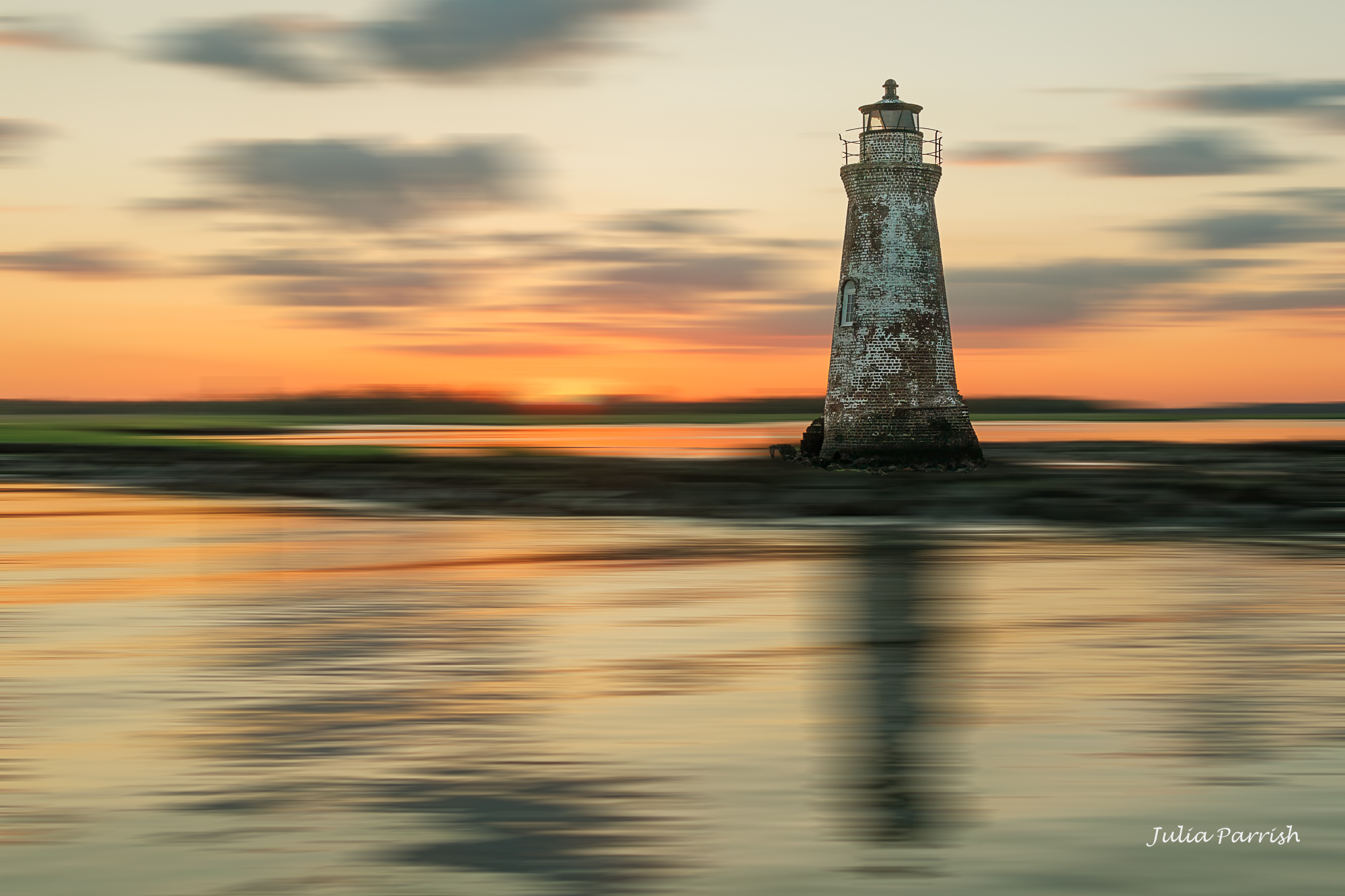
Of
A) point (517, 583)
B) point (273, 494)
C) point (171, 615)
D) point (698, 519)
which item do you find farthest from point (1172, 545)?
point (273, 494)

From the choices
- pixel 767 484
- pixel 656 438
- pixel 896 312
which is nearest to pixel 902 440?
pixel 896 312

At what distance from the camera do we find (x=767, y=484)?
3073cm

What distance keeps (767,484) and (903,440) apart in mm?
3776

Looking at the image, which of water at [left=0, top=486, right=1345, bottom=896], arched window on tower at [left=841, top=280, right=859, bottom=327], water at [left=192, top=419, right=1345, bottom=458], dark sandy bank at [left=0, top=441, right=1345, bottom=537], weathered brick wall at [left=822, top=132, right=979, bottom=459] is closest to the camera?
water at [left=0, top=486, right=1345, bottom=896]

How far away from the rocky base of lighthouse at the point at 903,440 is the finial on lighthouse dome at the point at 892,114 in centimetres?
728

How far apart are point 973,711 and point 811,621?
3.81 m

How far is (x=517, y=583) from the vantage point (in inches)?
587

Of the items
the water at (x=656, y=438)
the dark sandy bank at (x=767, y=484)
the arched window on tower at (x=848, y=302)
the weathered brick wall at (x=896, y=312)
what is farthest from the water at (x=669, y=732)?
the water at (x=656, y=438)

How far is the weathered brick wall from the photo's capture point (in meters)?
31.4

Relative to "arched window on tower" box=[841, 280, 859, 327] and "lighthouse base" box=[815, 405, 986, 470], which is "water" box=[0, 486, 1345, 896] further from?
"arched window on tower" box=[841, 280, 859, 327]

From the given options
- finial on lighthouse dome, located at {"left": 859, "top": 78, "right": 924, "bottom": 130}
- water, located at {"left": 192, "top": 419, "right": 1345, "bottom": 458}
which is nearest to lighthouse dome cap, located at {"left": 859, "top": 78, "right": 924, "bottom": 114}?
finial on lighthouse dome, located at {"left": 859, "top": 78, "right": 924, "bottom": 130}

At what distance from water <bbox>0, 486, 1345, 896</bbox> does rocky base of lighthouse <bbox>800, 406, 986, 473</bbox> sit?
15697 mm

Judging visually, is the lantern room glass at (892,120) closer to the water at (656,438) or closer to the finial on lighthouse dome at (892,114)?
the finial on lighthouse dome at (892,114)

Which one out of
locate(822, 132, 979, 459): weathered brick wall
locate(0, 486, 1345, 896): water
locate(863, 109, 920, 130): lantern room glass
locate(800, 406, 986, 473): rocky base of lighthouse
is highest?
locate(863, 109, 920, 130): lantern room glass
